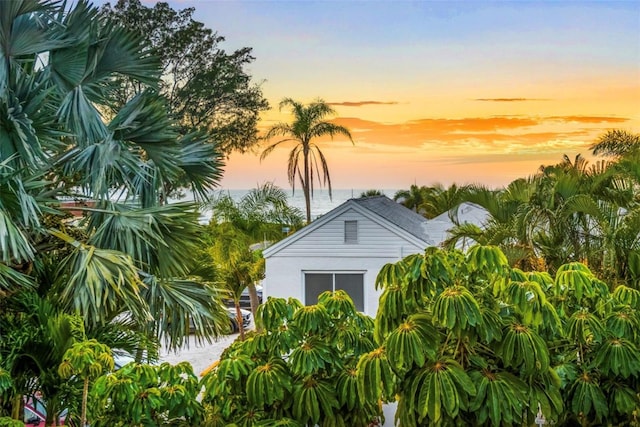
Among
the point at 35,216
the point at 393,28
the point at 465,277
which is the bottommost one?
the point at 465,277

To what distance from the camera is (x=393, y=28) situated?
11.5 meters

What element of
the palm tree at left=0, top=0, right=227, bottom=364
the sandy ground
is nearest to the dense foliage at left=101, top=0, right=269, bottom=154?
the sandy ground

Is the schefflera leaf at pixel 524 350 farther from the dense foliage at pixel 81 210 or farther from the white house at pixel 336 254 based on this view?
the white house at pixel 336 254

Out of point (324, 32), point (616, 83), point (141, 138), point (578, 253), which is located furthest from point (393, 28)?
point (141, 138)

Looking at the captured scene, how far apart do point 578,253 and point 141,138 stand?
22.8 ft

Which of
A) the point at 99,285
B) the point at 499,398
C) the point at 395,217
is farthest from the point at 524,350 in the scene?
the point at 395,217

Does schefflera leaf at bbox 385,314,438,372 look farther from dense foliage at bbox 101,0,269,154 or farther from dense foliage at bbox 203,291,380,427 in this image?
dense foliage at bbox 101,0,269,154

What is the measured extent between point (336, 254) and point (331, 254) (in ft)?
0.40

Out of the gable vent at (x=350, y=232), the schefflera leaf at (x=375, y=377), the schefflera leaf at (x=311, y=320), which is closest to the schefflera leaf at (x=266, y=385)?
the schefflera leaf at (x=311, y=320)

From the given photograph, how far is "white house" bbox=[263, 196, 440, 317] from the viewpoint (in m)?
11.4

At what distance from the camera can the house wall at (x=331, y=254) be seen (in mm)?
11391

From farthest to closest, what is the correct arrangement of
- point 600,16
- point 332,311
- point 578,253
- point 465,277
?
point 600,16, point 578,253, point 332,311, point 465,277

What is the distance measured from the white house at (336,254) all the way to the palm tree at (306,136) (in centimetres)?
632

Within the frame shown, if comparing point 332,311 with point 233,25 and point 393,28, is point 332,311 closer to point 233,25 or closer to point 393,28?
point 393,28
